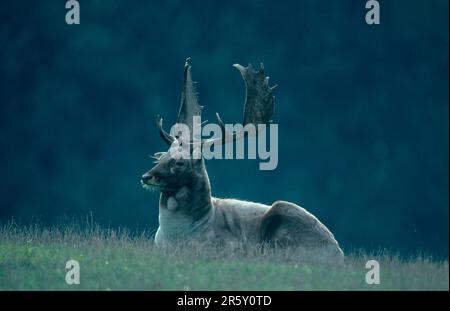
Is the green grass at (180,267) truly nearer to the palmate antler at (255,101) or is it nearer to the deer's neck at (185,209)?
the deer's neck at (185,209)

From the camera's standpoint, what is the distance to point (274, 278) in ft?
23.1

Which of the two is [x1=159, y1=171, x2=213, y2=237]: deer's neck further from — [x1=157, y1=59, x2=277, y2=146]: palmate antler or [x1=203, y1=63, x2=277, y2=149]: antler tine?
[x1=203, y1=63, x2=277, y2=149]: antler tine

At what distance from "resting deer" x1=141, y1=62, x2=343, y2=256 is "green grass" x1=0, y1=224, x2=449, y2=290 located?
283 millimetres

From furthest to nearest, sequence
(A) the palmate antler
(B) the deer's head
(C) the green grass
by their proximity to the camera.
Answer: (A) the palmate antler
(B) the deer's head
(C) the green grass

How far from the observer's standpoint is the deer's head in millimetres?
8930

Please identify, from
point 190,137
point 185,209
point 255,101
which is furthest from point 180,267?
point 255,101

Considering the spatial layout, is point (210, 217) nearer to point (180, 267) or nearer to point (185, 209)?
point (185, 209)

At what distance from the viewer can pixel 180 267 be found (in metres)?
7.51

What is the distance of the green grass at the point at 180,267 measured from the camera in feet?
22.5

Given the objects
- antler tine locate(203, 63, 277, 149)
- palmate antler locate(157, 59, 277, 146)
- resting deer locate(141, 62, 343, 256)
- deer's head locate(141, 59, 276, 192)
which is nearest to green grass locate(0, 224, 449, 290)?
resting deer locate(141, 62, 343, 256)

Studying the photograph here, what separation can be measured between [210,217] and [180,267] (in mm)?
1795
